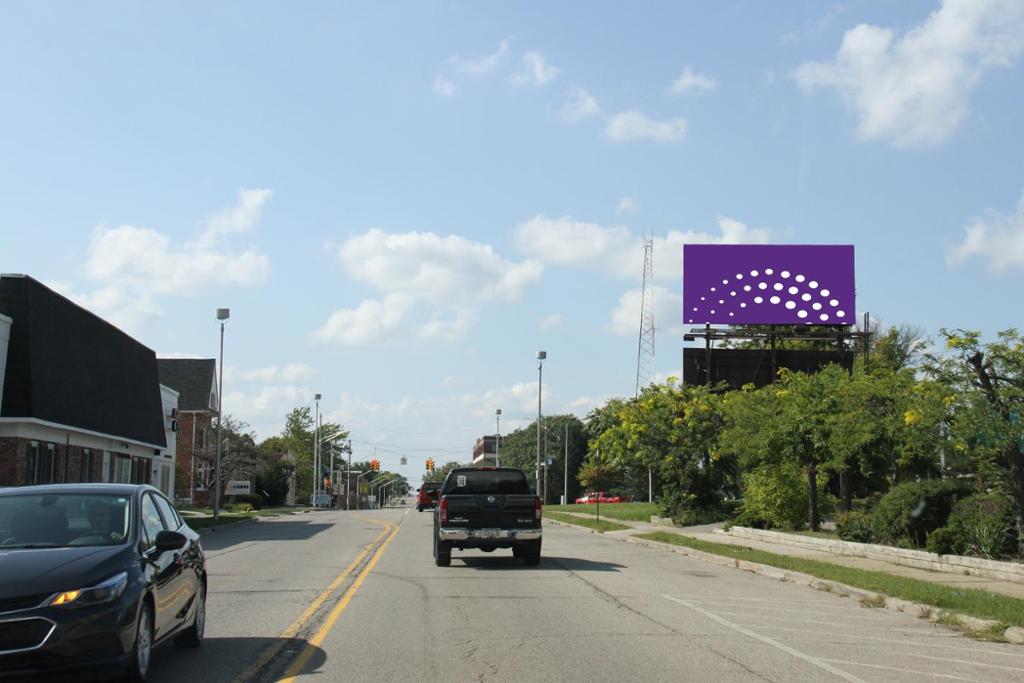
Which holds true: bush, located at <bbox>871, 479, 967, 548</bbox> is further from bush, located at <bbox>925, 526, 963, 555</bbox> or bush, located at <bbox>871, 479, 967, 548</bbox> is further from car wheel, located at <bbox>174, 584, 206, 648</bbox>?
car wheel, located at <bbox>174, 584, 206, 648</bbox>

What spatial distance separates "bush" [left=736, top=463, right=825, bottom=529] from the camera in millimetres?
30719

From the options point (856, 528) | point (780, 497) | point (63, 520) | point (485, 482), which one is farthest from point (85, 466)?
point (63, 520)

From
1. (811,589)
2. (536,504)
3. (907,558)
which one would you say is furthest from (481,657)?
(907,558)

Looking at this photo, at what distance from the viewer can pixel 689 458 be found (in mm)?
38438

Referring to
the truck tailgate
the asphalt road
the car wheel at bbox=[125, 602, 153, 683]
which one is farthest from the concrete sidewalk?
the car wheel at bbox=[125, 602, 153, 683]

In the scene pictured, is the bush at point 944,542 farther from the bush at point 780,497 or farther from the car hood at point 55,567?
the car hood at point 55,567

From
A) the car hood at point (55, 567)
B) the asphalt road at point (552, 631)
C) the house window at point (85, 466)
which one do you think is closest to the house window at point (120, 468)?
the house window at point (85, 466)

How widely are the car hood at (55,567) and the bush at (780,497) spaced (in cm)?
2505

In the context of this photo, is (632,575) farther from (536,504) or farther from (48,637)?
(48,637)

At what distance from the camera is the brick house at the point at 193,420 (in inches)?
2734

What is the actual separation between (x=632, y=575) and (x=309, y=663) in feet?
35.3

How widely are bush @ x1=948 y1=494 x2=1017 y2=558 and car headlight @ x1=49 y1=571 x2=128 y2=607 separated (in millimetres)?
16081

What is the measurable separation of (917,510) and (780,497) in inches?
371

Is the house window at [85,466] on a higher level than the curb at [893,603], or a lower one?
higher
